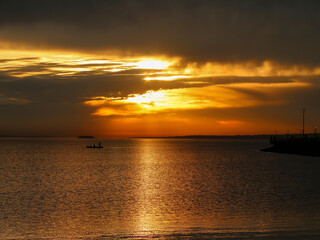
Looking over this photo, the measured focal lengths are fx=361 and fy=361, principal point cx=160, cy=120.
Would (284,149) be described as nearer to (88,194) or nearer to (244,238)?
(88,194)

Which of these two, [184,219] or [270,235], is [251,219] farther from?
[270,235]

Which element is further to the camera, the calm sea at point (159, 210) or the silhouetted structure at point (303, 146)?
the silhouetted structure at point (303, 146)

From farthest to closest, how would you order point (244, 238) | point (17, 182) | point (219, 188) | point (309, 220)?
1. point (17, 182)
2. point (219, 188)
3. point (309, 220)
4. point (244, 238)

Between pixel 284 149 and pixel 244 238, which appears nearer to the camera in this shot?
pixel 244 238

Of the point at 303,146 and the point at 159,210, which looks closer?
the point at 159,210

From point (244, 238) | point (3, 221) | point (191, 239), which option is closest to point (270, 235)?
point (244, 238)

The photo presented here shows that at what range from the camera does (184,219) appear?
25156mm

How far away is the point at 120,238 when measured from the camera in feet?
62.3

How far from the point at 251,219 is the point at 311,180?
2902cm

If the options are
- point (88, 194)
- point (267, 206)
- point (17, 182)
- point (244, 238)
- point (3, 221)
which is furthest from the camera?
point (17, 182)

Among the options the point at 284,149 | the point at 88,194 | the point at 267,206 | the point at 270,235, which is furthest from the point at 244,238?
the point at 284,149

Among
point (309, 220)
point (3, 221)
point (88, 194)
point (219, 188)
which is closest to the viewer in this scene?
point (309, 220)

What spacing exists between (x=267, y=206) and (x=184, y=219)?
867cm

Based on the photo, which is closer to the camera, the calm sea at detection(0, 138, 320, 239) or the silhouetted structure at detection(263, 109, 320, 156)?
the calm sea at detection(0, 138, 320, 239)
